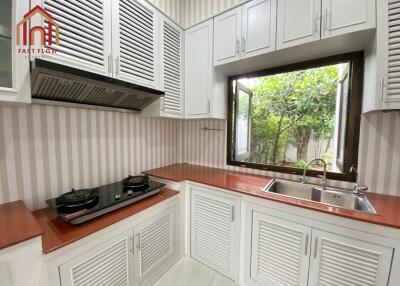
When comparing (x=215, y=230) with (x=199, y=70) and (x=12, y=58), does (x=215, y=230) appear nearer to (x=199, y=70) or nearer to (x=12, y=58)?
(x=199, y=70)

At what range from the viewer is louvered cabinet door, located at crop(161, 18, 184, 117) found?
1.81 meters

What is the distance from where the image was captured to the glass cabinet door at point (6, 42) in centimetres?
91

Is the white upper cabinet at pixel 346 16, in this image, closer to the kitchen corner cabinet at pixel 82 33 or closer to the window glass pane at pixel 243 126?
the window glass pane at pixel 243 126

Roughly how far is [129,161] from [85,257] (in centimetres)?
103

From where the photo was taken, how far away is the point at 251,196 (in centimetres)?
140

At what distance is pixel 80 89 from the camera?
125cm

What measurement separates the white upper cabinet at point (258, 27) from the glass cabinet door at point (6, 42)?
5.31ft

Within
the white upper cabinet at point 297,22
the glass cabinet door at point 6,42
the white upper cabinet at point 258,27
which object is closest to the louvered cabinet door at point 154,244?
the glass cabinet door at point 6,42

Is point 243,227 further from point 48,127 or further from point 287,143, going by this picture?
point 48,127

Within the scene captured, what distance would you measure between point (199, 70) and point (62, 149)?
1536mm

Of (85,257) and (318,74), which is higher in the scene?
(318,74)

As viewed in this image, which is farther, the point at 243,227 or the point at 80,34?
the point at 243,227

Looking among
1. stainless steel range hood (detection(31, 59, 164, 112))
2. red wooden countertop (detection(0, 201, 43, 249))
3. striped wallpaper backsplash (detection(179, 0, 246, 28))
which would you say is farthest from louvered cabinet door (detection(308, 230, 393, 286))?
striped wallpaper backsplash (detection(179, 0, 246, 28))

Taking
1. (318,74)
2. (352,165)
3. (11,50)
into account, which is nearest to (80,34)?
(11,50)
